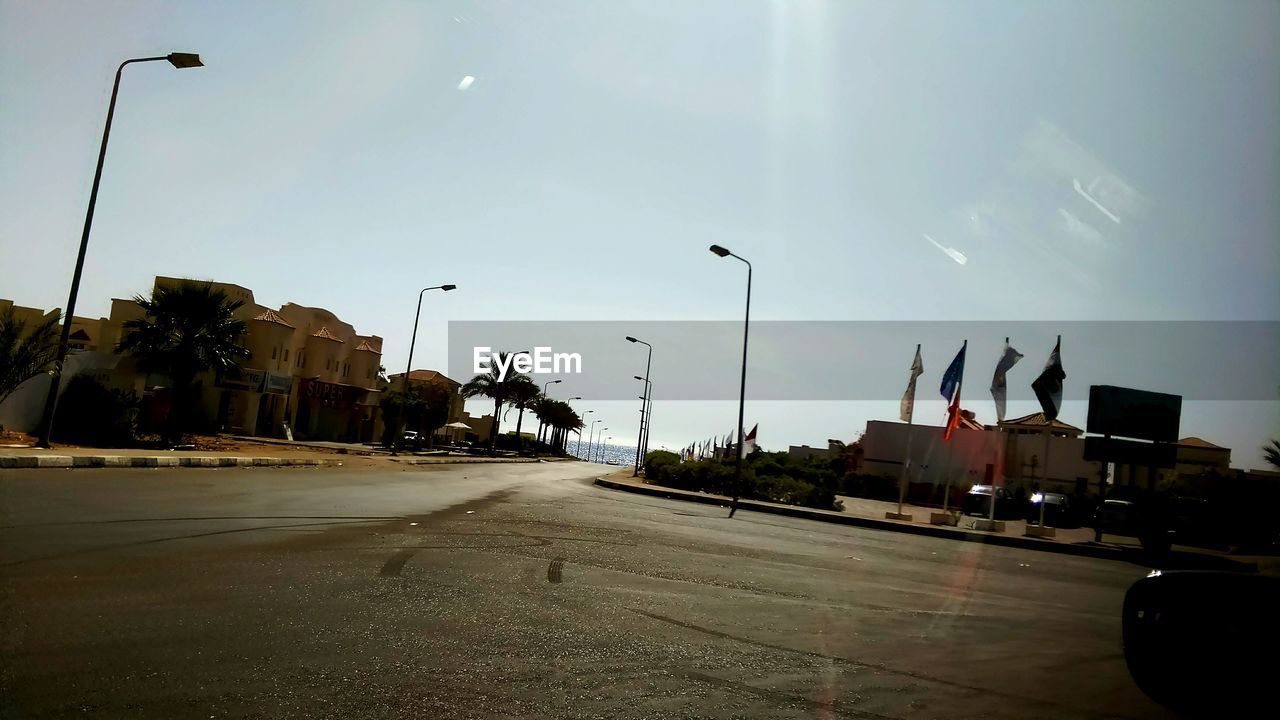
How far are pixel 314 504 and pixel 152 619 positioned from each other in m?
8.86

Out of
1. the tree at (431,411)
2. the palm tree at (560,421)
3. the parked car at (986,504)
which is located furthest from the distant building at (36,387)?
the palm tree at (560,421)

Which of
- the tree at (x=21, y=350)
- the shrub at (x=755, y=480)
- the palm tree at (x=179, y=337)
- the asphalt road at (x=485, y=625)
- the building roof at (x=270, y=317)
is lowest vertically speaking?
the asphalt road at (x=485, y=625)

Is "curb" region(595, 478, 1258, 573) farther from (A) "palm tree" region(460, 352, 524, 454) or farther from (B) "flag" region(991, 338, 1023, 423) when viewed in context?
(A) "palm tree" region(460, 352, 524, 454)

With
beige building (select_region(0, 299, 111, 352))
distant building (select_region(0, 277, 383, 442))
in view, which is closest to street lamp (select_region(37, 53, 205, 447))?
distant building (select_region(0, 277, 383, 442))

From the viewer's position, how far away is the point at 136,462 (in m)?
20.5

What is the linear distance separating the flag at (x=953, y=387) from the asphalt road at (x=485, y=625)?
15.0 metres

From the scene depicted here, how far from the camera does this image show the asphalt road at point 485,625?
464 centimetres

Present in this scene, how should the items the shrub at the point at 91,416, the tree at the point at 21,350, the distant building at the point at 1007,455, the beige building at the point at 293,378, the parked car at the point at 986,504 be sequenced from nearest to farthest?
the tree at the point at 21,350
the shrub at the point at 91,416
the parked car at the point at 986,504
the distant building at the point at 1007,455
the beige building at the point at 293,378

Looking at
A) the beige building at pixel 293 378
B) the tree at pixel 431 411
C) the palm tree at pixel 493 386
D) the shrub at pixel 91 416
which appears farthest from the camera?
the palm tree at pixel 493 386

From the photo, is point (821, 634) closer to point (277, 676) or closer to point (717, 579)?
point (717, 579)

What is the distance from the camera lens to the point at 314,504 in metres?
14.2

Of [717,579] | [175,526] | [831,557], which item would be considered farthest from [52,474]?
[831,557]

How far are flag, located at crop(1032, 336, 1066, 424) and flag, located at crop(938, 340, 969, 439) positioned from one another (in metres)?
2.31

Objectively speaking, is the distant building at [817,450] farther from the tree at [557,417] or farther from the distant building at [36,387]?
the distant building at [36,387]
